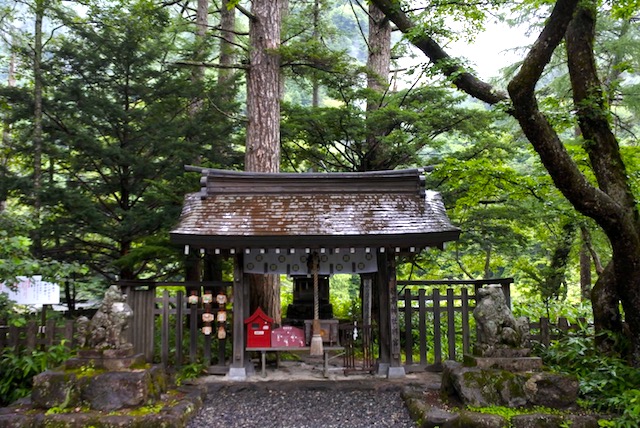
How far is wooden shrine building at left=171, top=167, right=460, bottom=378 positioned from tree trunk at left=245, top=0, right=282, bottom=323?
5.95ft

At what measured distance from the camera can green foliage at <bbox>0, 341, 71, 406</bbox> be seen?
710 centimetres

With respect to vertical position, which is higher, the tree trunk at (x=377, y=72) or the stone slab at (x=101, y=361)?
the tree trunk at (x=377, y=72)

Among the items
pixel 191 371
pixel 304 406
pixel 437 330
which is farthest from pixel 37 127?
pixel 437 330

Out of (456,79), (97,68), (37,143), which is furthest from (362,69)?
(37,143)

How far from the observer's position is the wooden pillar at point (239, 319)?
320 inches

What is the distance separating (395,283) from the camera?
332 inches

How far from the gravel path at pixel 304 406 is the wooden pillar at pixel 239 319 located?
1.37 feet

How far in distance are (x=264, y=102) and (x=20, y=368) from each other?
291 inches

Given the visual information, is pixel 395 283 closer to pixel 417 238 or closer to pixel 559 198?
pixel 417 238

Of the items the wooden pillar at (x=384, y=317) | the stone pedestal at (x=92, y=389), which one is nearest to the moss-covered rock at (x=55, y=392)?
the stone pedestal at (x=92, y=389)

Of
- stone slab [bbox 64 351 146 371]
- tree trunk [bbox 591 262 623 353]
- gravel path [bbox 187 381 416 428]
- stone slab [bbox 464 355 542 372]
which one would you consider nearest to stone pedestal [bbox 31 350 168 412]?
stone slab [bbox 64 351 146 371]

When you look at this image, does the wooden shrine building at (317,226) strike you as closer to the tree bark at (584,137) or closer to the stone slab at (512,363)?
the tree bark at (584,137)

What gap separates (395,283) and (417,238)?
1.25 metres

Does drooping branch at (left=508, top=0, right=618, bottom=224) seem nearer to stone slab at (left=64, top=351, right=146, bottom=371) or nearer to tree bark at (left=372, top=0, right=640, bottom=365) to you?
tree bark at (left=372, top=0, right=640, bottom=365)
